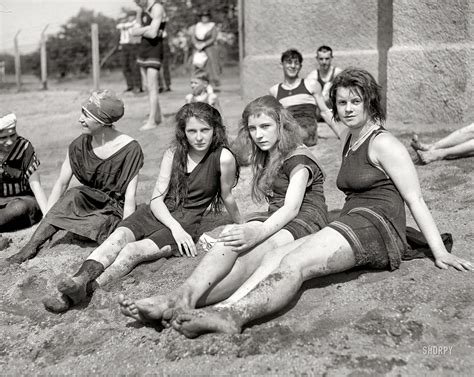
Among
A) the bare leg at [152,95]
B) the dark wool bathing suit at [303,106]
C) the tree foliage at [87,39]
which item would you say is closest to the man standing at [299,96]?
the dark wool bathing suit at [303,106]

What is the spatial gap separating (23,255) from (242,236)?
1943 millimetres

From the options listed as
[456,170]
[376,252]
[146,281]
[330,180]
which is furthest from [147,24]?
[376,252]

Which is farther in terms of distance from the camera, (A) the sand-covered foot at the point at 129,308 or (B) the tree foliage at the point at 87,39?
(B) the tree foliage at the point at 87,39

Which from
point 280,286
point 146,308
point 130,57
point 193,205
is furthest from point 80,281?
point 130,57

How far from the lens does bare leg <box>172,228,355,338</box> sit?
303cm

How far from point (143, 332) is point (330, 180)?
3119 millimetres

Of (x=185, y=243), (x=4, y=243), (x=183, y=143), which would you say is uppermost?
(x=183, y=143)

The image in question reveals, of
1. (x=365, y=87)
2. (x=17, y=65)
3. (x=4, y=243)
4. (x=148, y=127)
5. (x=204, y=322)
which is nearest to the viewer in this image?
(x=204, y=322)

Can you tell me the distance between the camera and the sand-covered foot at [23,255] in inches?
181

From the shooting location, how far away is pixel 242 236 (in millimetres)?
3484

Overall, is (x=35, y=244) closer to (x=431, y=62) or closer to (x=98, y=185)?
(x=98, y=185)

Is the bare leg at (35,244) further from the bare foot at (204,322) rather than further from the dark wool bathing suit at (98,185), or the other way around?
the bare foot at (204,322)

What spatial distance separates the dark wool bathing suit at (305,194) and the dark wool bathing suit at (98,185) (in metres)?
1.25

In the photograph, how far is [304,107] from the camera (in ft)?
22.7
